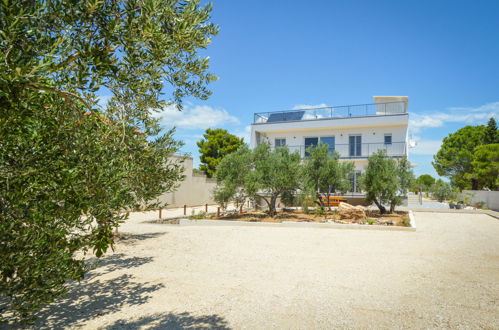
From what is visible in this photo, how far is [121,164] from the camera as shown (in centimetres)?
327

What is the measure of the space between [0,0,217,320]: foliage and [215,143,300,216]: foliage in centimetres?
1076

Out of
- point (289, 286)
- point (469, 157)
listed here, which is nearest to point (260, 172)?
point (289, 286)

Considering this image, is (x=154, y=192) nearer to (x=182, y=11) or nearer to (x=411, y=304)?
(x=182, y=11)

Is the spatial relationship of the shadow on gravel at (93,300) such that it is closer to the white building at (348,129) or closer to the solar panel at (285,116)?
the white building at (348,129)

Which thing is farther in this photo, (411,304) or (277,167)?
(277,167)

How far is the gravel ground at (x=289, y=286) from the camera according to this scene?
4.04 m

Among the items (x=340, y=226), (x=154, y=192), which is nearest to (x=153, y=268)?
(x=154, y=192)

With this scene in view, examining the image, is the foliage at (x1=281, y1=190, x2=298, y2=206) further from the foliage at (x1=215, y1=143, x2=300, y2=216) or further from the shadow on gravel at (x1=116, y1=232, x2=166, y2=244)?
the shadow on gravel at (x1=116, y1=232, x2=166, y2=244)

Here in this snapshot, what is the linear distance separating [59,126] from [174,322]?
2.70 meters

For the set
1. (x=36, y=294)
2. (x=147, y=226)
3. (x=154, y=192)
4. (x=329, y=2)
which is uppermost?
(x=329, y=2)

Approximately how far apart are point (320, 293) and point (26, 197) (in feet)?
14.0

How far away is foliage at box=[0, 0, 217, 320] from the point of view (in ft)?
7.52

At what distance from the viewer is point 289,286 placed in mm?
5316

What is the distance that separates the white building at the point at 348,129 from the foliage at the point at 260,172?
6229 millimetres
